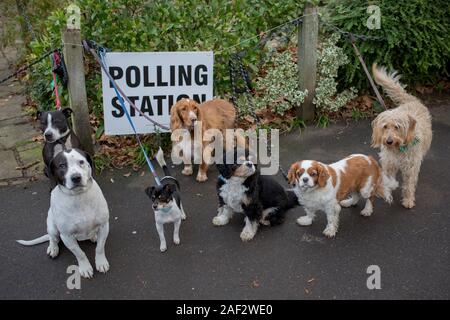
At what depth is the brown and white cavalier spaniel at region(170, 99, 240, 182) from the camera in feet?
17.5

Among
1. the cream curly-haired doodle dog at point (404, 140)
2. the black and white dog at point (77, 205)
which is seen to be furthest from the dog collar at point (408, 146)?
the black and white dog at point (77, 205)

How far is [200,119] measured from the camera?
17.7 feet

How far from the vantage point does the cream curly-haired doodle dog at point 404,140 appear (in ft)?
15.3

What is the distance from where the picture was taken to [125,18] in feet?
19.7

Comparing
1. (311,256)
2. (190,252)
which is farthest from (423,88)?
(190,252)

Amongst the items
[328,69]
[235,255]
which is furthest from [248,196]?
[328,69]

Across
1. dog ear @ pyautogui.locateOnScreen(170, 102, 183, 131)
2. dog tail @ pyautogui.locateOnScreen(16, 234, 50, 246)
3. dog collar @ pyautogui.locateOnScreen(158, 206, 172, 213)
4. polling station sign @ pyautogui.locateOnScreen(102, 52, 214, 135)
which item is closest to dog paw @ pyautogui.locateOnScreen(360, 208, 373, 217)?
dog collar @ pyautogui.locateOnScreen(158, 206, 172, 213)

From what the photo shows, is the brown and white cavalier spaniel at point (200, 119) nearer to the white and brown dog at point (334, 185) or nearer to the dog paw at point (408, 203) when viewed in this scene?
the white and brown dog at point (334, 185)

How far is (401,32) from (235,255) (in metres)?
4.57

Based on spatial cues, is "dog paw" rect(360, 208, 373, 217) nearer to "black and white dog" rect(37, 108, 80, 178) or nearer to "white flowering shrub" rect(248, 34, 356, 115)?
"white flowering shrub" rect(248, 34, 356, 115)

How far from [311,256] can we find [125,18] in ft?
12.9

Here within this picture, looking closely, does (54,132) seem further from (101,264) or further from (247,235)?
(247,235)

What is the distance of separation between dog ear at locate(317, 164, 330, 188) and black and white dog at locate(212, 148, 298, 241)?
0.55m

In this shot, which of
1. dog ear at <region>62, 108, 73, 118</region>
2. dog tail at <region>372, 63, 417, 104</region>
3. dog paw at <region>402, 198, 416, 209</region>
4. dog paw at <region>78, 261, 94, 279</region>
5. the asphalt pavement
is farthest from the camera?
dog tail at <region>372, 63, 417, 104</region>
